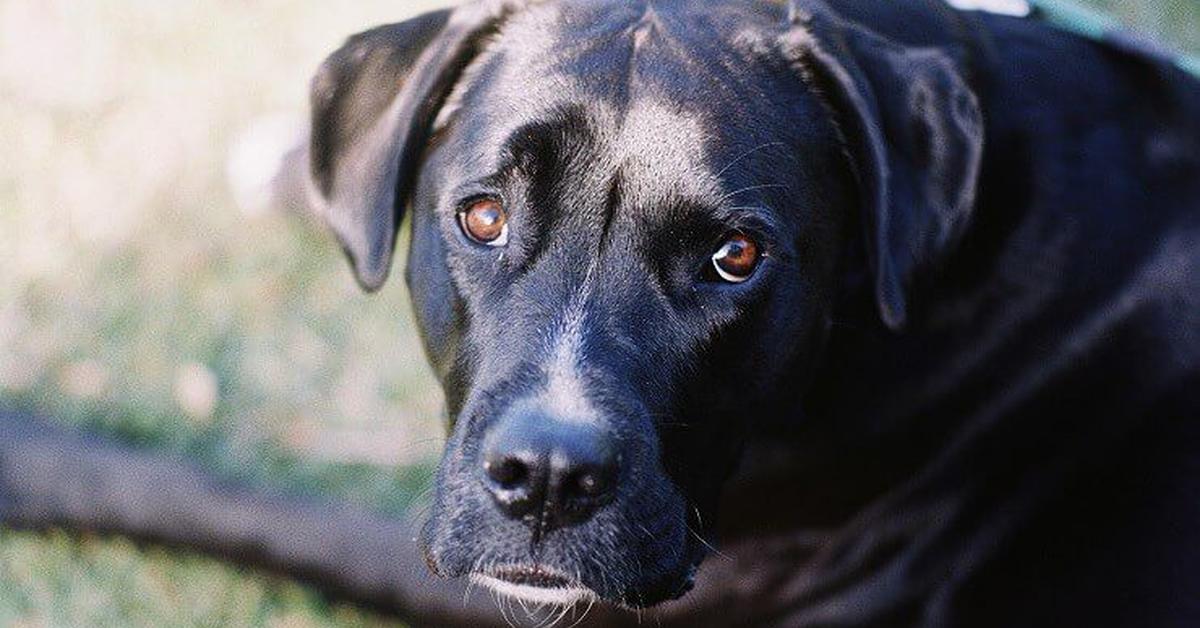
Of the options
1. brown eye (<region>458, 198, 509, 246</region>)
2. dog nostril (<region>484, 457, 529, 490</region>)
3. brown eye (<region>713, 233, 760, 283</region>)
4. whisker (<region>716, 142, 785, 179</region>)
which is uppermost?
whisker (<region>716, 142, 785, 179</region>)

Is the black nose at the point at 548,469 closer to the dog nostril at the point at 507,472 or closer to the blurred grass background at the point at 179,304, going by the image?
the dog nostril at the point at 507,472

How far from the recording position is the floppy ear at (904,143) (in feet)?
8.80

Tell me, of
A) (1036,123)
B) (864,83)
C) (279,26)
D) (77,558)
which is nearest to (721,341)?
(864,83)

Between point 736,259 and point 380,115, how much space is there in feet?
2.69

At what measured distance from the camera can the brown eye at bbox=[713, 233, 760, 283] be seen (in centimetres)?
256

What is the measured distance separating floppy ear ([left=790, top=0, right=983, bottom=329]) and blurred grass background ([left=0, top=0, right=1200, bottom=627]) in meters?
1.67

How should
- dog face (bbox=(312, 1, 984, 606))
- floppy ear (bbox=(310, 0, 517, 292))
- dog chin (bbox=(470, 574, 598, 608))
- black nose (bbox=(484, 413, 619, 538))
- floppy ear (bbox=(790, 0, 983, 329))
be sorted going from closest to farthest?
1. black nose (bbox=(484, 413, 619, 538))
2. dog face (bbox=(312, 1, 984, 606))
3. dog chin (bbox=(470, 574, 598, 608))
4. floppy ear (bbox=(790, 0, 983, 329))
5. floppy ear (bbox=(310, 0, 517, 292))

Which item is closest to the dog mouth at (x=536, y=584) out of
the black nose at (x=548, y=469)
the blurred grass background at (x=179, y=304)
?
the black nose at (x=548, y=469)

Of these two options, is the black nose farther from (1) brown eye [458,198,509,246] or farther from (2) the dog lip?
(1) brown eye [458,198,509,246]

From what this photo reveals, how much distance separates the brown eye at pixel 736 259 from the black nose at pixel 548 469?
0.42 m

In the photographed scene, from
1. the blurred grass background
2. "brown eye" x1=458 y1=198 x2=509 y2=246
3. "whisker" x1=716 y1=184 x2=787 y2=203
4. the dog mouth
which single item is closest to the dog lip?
the dog mouth

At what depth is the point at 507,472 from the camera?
2.37 meters

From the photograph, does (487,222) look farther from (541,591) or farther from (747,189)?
(541,591)

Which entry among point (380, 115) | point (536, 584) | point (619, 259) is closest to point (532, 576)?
point (536, 584)
